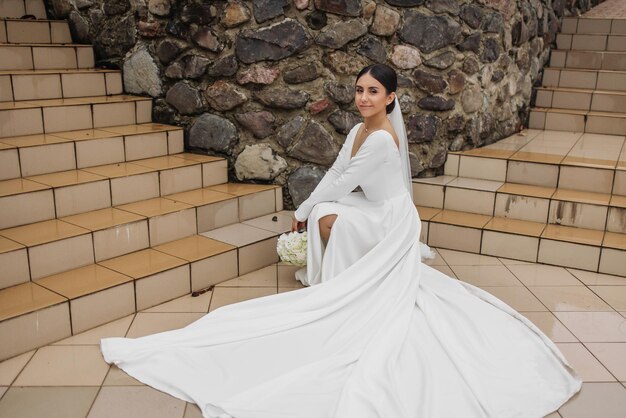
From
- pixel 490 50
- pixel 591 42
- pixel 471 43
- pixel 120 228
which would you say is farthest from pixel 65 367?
pixel 591 42

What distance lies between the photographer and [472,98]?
4.44m

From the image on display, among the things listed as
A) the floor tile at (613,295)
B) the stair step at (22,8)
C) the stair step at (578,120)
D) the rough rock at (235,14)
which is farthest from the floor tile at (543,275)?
the stair step at (22,8)

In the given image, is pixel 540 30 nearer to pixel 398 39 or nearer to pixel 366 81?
pixel 398 39

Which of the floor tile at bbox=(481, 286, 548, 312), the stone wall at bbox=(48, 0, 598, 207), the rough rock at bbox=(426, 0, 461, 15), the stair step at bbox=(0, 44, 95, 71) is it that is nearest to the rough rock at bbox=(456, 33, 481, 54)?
the stone wall at bbox=(48, 0, 598, 207)

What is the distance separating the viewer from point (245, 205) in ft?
13.3

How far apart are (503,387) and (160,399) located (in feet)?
4.38

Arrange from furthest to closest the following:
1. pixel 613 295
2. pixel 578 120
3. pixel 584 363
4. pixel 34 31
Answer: pixel 578 120 → pixel 34 31 → pixel 613 295 → pixel 584 363

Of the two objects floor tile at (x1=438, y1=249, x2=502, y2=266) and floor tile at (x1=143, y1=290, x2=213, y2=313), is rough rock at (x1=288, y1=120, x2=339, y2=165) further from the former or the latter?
floor tile at (x1=143, y1=290, x2=213, y2=313)

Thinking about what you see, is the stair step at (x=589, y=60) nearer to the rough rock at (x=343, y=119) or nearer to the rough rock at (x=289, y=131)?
the rough rock at (x=343, y=119)

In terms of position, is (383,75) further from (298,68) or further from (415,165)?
(415,165)

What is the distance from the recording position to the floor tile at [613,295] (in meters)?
3.34

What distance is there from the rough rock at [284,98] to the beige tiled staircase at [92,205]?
0.56 meters

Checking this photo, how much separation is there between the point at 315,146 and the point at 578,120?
270cm

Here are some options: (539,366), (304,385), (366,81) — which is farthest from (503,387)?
(366,81)
